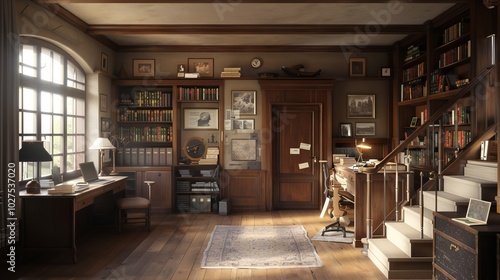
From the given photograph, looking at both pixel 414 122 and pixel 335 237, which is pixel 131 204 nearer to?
pixel 335 237

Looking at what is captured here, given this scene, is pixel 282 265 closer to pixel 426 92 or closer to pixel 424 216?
pixel 424 216

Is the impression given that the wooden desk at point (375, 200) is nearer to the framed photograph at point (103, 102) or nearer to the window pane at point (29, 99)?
the window pane at point (29, 99)

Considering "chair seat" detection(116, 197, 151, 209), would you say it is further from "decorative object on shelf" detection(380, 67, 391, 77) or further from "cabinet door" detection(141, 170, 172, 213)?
"decorative object on shelf" detection(380, 67, 391, 77)

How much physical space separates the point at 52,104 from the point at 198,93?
2.96 m

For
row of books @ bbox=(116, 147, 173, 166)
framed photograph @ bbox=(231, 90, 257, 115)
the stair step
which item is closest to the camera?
the stair step

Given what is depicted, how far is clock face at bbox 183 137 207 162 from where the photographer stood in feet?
28.1

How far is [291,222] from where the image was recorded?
748 centimetres

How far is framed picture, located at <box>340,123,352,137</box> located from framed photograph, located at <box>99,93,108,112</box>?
4620mm

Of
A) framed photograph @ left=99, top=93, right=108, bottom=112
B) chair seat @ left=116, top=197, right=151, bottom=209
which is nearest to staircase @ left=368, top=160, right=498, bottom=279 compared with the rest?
chair seat @ left=116, top=197, right=151, bottom=209

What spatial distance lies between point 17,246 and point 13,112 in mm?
1542

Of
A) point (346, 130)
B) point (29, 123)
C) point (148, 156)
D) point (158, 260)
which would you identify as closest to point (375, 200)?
point (158, 260)

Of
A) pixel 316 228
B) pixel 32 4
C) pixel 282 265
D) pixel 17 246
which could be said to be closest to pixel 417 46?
pixel 316 228

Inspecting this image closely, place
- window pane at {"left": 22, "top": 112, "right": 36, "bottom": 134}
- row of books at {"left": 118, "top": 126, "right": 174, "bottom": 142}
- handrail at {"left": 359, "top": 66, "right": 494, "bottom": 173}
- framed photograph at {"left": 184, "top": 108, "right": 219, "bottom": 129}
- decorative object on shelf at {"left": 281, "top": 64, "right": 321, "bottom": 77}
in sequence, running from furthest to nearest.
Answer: framed photograph at {"left": 184, "top": 108, "right": 219, "bottom": 129}
row of books at {"left": 118, "top": 126, "right": 174, "bottom": 142}
decorative object on shelf at {"left": 281, "top": 64, "right": 321, "bottom": 77}
window pane at {"left": 22, "top": 112, "right": 36, "bottom": 134}
handrail at {"left": 359, "top": 66, "right": 494, "bottom": 173}

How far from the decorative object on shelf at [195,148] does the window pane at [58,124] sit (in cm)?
255
